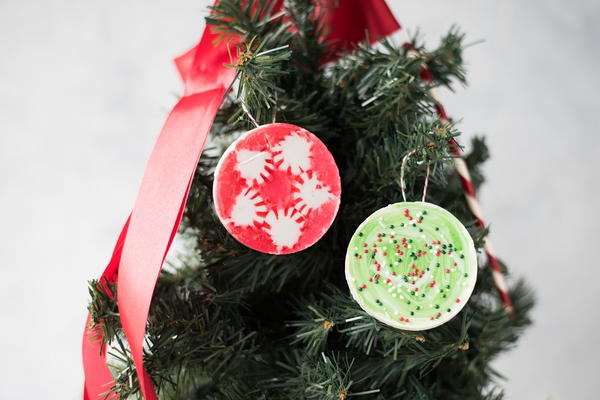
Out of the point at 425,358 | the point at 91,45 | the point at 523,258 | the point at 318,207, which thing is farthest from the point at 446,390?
the point at 91,45

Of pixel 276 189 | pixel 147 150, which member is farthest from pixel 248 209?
pixel 147 150

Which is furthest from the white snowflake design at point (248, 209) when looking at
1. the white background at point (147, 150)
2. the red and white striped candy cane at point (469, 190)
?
the white background at point (147, 150)

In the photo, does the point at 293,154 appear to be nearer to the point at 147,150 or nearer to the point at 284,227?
the point at 284,227

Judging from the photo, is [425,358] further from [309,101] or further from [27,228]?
[27,228]

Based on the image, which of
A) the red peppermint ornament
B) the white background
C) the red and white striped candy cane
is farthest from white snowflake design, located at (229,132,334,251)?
the white background

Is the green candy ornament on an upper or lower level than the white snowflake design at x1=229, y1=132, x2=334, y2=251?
lower

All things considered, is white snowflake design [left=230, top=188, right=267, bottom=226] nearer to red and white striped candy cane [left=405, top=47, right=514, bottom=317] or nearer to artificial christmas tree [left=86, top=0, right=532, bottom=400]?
artificial christmas tree [left=86, top=0, right=532, bottom=400]
